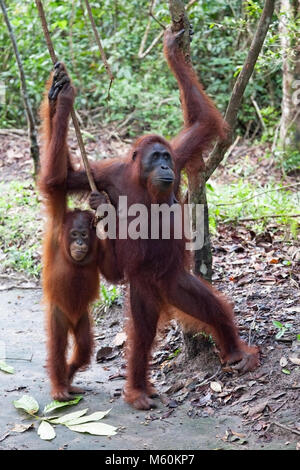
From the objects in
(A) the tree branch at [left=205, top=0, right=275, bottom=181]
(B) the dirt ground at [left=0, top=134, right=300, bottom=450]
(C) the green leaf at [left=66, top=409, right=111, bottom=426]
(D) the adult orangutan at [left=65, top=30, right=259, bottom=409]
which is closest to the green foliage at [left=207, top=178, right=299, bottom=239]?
(B) the dirt ground at [left=0, top=134, right=300, bottom=450]

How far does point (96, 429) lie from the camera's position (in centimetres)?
357

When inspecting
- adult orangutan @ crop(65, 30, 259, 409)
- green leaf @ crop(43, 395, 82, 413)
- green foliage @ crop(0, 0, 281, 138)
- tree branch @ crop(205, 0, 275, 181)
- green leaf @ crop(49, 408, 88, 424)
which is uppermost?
green foliage @ crop(0, 0, 281, 138)

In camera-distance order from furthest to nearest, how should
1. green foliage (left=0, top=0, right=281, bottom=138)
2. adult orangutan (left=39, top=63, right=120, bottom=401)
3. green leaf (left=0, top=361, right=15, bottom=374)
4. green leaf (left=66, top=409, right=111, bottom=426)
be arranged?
green foliage (left=0, top=0, right=281, bottom=138) < green leaf (left=0, top=361, right=15, bottom=374) < adult orangutan (left=39, top=63, right=120, bottom=401) < green leaf (left=66, top=409, right=111, bottom=426)

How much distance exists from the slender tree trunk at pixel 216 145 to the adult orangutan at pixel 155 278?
0.45 feet

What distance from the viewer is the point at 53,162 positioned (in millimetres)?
3867

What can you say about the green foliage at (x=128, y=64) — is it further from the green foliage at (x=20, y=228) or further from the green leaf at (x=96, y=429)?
the green leaf at (x=96, y=429)

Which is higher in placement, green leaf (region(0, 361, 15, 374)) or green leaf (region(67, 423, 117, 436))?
green leaf (region(0, 361, 15, 374))

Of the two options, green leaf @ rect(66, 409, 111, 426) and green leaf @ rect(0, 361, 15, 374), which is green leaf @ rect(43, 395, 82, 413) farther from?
green leaf @ rect(0, 361, 15, 374)

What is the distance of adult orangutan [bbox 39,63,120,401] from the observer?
156 inches

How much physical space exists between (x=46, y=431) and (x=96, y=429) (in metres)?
0.28

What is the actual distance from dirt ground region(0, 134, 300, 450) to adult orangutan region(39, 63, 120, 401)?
0.27 metres

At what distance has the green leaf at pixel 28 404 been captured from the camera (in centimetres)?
384

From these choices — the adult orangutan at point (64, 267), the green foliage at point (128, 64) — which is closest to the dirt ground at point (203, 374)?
the adult orangutan at point (64, 267)
